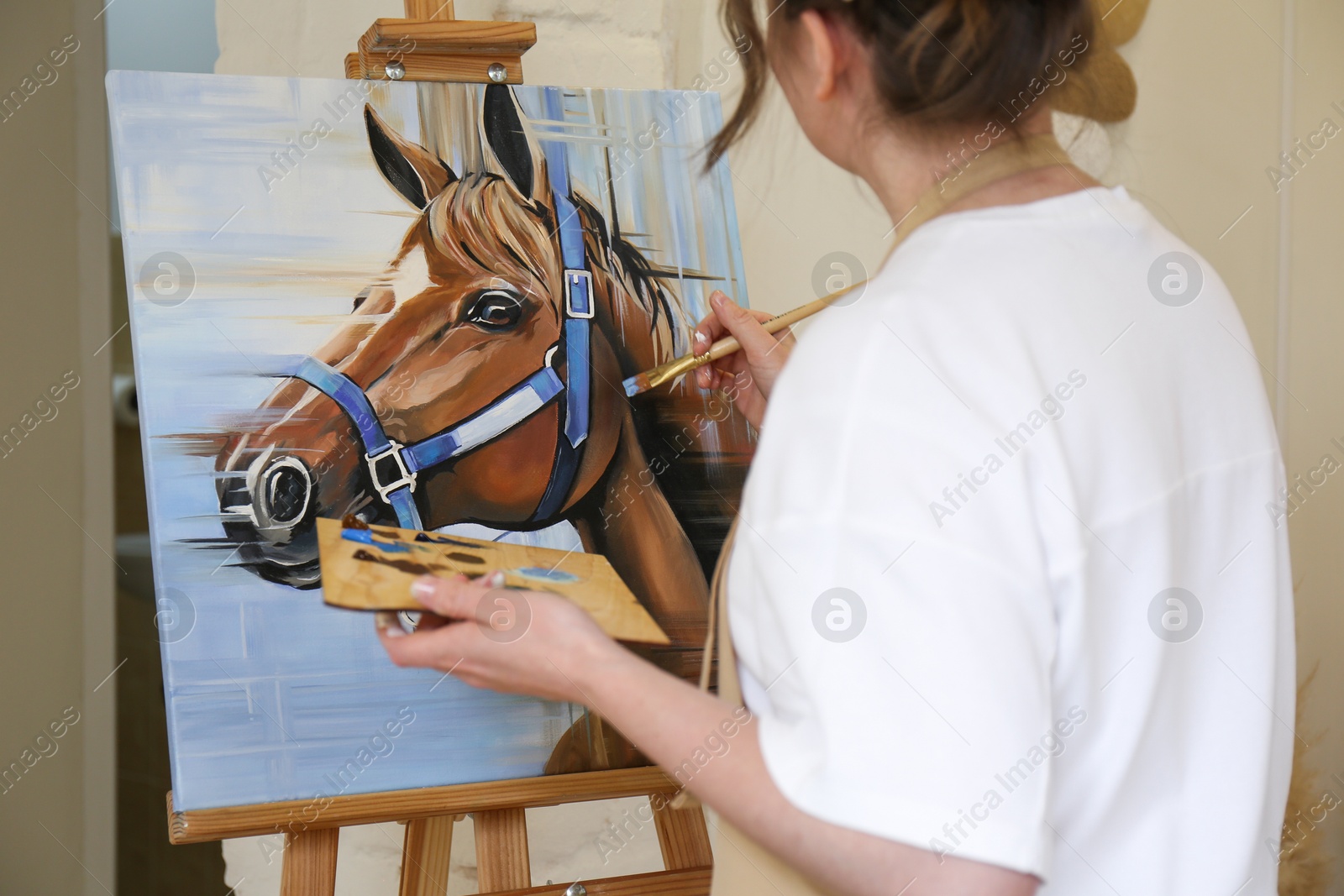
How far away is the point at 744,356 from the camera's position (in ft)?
3.67

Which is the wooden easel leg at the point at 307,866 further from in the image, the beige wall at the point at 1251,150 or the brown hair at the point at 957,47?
the beige wall at the point at 1251,150

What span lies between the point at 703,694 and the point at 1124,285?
31 centimetres

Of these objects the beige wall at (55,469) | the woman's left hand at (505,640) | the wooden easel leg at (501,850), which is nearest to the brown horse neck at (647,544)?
the wooden easel leg at (501,850)

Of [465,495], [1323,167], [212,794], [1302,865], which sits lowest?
[1302,865]

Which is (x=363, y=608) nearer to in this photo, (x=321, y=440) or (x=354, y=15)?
(x=321, y=440)

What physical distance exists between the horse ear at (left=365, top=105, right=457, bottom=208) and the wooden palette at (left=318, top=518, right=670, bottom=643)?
39 cm

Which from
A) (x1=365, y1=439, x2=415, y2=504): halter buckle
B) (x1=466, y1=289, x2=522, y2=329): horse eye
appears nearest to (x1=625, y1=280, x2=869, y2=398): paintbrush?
(x1=466, y1=289, x2=522, y2=329): horse eye

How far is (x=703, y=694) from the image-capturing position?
0.59m

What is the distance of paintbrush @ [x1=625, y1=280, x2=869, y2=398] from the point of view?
104 centimetres

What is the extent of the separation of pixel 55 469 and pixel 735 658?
1.49 meters

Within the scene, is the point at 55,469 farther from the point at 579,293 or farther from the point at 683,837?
the point at 683,837

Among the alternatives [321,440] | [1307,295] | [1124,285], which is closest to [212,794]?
[321,440]

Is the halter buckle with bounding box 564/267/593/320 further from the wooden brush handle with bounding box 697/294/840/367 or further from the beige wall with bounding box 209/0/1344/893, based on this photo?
the beige wall with bounding box 209/0/1344/893

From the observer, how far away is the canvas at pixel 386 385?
3.12 ft
